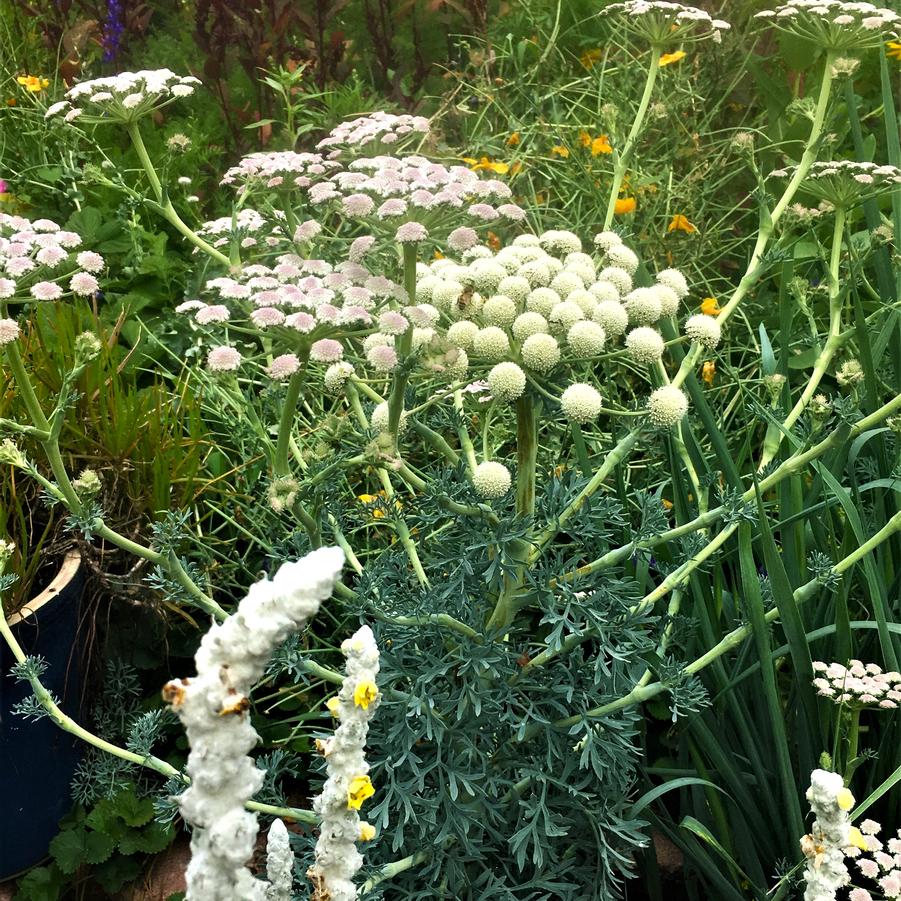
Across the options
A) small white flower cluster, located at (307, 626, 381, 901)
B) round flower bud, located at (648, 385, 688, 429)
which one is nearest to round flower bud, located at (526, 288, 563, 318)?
round flower bud, located at (648, 385, 688, 429)

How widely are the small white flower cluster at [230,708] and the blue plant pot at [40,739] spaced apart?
1.48 meters

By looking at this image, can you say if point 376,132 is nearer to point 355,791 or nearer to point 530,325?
point 530,325

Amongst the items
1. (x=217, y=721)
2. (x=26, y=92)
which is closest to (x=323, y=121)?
(x=26, y=92)

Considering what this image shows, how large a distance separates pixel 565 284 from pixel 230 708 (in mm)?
1048

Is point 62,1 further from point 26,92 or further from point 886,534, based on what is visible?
point 886,534

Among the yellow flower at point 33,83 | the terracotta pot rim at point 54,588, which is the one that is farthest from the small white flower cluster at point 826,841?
the yellow flower at point 33,83

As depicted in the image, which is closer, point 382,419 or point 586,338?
point 586,338

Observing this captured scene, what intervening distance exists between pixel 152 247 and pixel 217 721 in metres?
2.84

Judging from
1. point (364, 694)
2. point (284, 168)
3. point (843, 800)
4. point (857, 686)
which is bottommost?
point (857, 686)

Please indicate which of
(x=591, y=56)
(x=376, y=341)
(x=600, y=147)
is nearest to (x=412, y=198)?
(x=376, y=341)

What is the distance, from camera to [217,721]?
33.8 inches

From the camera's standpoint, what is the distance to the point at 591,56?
169 inches

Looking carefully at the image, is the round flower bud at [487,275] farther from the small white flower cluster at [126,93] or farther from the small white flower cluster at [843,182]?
the small white flower cluster at [843,182]

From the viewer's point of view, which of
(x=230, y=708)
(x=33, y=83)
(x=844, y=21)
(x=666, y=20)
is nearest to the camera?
(x=230, y=708)
